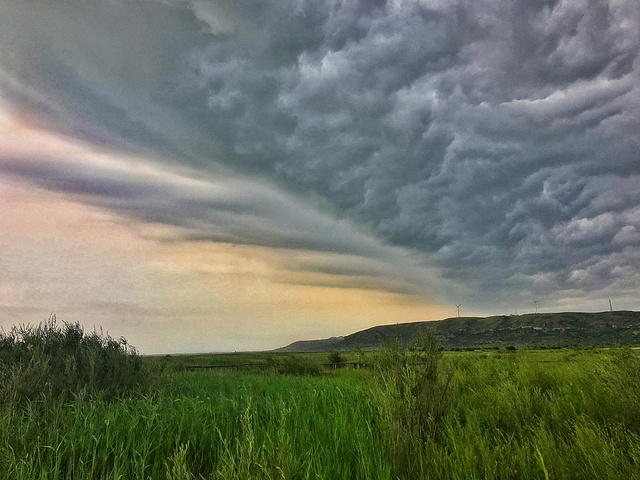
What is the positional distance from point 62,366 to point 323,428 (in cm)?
727

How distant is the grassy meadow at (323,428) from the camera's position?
4363 mm

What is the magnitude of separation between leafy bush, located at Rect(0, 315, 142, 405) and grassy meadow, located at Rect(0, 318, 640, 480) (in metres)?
0.05

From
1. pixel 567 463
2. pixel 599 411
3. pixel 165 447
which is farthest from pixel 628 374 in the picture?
pixel 165 447

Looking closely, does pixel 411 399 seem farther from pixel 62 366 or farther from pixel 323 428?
pixel 62 366

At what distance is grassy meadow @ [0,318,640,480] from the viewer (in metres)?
4.36

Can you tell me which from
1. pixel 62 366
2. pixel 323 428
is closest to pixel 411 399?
pixel 323 428

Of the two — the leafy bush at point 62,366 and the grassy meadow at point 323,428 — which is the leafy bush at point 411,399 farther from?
the leafy bush at point 62,366

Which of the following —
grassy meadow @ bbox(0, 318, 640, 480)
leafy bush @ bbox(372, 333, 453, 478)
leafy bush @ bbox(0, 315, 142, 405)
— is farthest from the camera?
leafy bush @ bbox(0, 315, 142, 405)

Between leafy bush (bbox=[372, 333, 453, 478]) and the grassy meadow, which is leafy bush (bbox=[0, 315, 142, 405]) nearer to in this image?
the grassy meadow

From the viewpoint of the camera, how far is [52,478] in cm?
413

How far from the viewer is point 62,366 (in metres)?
9.41

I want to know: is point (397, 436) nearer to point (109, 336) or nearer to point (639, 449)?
point (639, 449)

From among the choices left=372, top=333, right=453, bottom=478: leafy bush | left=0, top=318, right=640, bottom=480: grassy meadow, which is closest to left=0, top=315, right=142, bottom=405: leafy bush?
left=0, top=318, right=640, bottom=480: grassy meadow

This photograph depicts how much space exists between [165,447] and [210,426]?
87 cm
